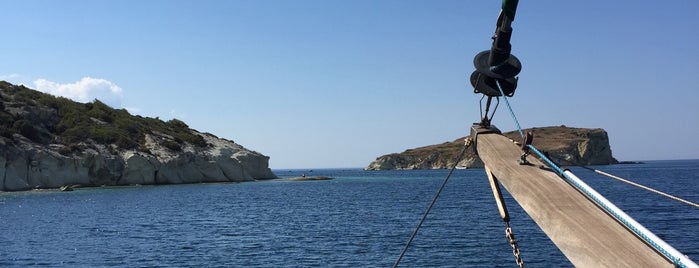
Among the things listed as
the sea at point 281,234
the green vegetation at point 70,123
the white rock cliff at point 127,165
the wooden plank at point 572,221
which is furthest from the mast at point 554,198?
the green vegetation at point 70,123

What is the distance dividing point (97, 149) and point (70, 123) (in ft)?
33.9

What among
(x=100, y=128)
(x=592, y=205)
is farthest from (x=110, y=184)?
(x=592, y=205)

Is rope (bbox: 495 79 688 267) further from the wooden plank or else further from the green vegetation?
the green vegetation

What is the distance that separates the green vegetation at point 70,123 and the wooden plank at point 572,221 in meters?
99.2

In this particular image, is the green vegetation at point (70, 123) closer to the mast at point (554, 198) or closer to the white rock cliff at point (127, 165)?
the white rock cliff at point (127, 165)

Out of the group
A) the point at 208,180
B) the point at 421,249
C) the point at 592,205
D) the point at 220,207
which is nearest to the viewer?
the point at 592,205

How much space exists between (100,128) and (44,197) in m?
36.4

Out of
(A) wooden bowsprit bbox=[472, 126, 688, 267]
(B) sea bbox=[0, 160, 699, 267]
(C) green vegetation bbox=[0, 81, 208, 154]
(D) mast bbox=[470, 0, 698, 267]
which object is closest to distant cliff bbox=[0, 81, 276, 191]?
(C) green vegetation bbox=[0, 81, 208, 154]

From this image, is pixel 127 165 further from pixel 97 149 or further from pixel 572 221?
pixel 572 221

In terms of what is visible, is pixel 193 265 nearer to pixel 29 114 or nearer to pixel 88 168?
pixel 88 168

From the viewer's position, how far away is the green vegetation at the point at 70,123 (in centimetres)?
9650

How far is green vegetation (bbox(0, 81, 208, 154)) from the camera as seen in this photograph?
317 feet

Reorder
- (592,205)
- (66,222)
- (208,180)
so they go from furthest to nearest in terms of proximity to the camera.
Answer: (208,180) < (66,222) < (592,205)

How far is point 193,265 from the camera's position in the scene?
98.4ft
